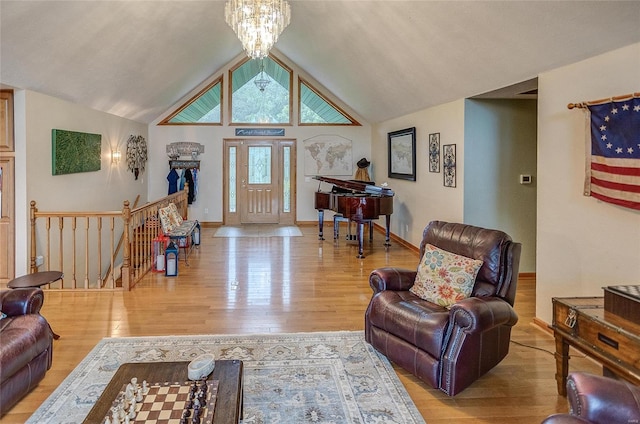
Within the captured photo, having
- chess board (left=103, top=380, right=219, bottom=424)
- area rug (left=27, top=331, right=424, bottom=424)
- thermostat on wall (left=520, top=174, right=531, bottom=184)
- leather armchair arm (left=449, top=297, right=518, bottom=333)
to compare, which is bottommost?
area rug (left=27, top=331, right=424, bottom=424)

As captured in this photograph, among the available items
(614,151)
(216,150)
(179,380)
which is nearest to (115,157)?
(216,150)

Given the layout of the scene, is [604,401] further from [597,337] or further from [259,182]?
[259,182]

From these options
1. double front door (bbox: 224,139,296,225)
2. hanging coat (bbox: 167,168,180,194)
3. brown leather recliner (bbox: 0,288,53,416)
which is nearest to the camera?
brown leather recliner (bbox: 0,288,53,416)

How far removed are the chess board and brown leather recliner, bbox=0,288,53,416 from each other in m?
0.92

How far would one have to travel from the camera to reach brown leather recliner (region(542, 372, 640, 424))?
5.15ft

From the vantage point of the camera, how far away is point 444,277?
3.17 meters

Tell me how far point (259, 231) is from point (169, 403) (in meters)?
7.48

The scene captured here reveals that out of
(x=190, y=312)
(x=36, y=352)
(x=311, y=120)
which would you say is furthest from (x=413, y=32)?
(x=311, y=120)

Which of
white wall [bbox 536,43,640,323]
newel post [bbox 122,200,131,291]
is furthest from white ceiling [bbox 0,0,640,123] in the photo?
newel post [bbox 122,200,131,291]

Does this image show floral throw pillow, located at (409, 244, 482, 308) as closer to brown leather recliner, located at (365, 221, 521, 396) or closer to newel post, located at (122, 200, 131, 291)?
brown leather recliner, located at (365, 221, 521, 396)

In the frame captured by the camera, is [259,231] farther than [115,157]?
Yes

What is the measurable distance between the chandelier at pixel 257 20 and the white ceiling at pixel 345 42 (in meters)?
1.07

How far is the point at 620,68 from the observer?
302 centimetres

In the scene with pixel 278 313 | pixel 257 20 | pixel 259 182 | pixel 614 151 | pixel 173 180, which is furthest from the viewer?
pixel 259 182
